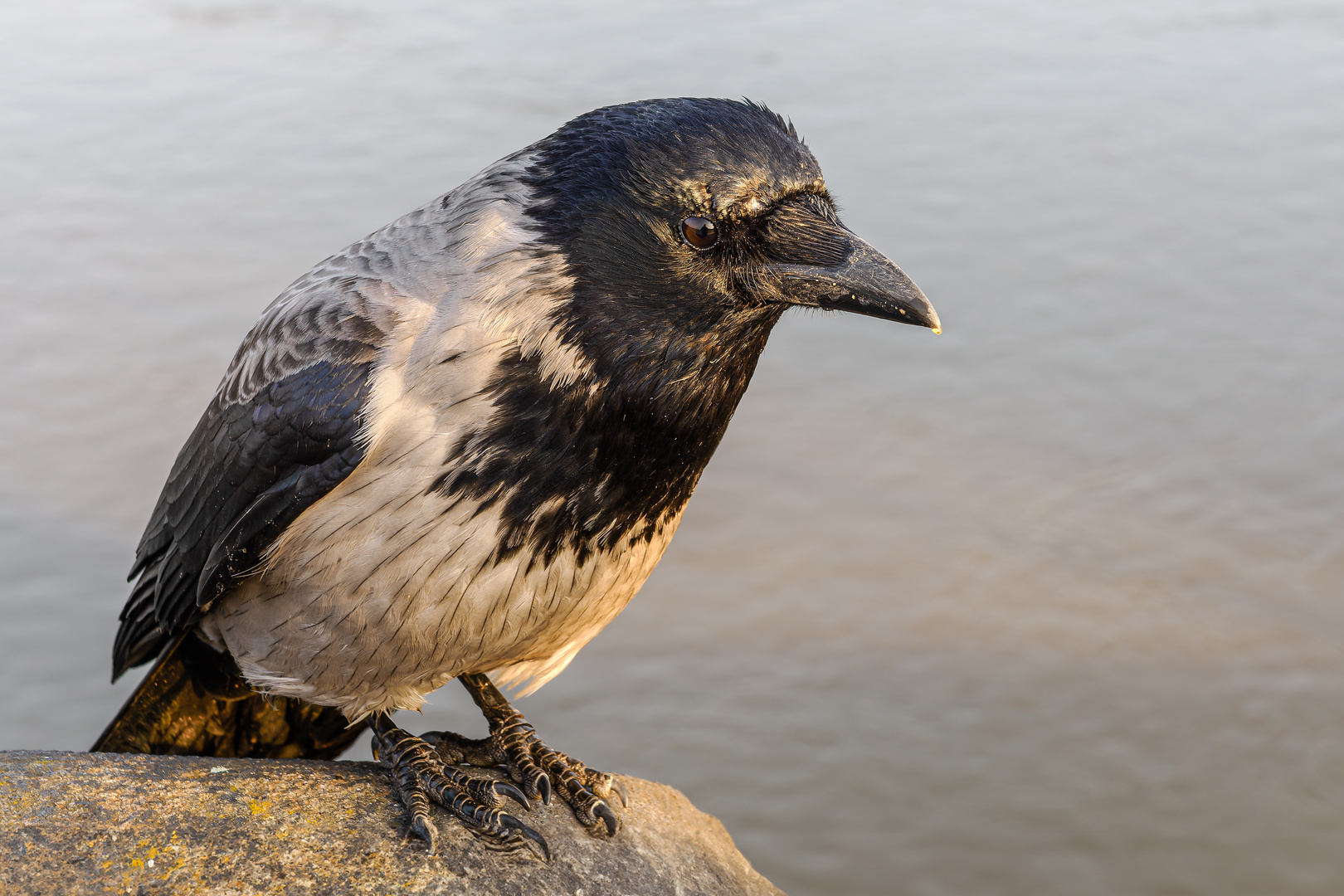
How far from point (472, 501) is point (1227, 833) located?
3.80 metres

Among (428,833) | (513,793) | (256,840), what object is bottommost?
(256,840)

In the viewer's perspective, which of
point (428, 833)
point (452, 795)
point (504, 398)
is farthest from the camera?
point (452, 795)

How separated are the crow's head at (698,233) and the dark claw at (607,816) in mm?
1338

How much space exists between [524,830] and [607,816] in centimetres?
28

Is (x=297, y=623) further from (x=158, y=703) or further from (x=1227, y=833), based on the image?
(x=1227, y=833)

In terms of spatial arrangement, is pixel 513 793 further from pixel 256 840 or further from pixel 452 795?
pixel 256 840

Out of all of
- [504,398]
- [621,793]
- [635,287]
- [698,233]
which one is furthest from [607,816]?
[698,233]

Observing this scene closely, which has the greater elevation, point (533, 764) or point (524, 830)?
point (533, 764)

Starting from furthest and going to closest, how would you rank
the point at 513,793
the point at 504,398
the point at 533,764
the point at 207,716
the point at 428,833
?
the point at 207,716 < the point at 533,764 < the point at 513,793 < the point at 428,833 < the point at 504,398

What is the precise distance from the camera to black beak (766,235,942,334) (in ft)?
9.41

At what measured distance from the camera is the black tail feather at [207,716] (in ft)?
11.8

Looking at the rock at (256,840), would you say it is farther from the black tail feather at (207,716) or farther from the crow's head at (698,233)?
the crow's head at (698,233)

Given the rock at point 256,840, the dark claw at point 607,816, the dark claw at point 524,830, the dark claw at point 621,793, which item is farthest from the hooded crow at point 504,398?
the dark claw at point 621,793

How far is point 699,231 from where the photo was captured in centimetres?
283
